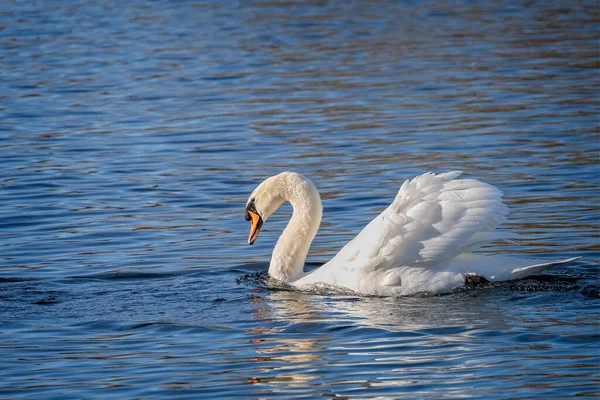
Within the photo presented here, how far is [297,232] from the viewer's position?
10.7m

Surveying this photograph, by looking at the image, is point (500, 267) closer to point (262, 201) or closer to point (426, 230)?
point (426, 230)

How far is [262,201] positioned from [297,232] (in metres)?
0.44

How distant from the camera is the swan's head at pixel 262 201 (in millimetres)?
10711

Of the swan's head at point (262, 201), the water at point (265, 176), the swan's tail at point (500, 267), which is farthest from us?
the swan's head at point (262, 201)

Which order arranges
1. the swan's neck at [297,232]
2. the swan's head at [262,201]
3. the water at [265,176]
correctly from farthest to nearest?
the swan's head at [262,201] → the swan's neck at [297,232] → the water at [265,176]

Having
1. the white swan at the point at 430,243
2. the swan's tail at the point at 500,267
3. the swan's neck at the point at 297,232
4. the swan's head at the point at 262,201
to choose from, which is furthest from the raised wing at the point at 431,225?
the swan's head at the point at 262,201

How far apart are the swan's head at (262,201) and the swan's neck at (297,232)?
6 centimetres

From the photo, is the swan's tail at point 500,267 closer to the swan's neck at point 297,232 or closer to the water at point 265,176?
the water at point 265,176

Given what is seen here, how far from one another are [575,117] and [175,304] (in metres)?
9.50

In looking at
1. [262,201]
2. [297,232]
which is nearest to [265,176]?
[262,201]

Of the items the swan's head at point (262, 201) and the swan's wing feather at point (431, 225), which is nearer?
the swan's wing feather at point (431, 225)

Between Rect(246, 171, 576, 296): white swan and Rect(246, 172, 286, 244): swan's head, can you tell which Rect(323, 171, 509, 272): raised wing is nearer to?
Rect(246, 171, 576, 296): white swan

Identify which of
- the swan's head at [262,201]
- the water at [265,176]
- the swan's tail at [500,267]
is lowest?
the water at [265,176]

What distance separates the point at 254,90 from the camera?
838 inches
